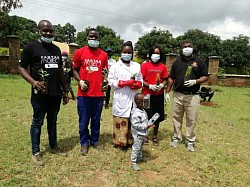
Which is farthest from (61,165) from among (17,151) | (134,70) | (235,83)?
(235,83)

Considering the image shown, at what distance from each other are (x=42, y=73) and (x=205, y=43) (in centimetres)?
3225

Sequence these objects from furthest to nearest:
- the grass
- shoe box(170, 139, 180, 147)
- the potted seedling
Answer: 1. shoe box(170, 139, 180, 147)
2. the potted seedling
3. the grass

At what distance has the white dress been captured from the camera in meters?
3.95

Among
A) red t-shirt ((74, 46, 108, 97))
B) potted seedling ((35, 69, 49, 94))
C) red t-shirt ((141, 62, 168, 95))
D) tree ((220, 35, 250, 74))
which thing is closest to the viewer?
potted seedling ((35, 69, 49, 94))

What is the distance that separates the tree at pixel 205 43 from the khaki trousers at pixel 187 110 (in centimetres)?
2997

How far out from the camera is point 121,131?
13.4ft

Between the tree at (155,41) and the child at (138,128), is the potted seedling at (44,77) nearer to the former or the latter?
the child at (138,128)

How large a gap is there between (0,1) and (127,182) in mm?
14453

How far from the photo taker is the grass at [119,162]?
10.8ft

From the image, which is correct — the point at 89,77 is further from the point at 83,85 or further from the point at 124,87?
the point at 124,87

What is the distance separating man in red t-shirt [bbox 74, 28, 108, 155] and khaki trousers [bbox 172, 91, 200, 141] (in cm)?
135

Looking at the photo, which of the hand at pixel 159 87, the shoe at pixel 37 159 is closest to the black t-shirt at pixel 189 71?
the hand at pixel 159 87

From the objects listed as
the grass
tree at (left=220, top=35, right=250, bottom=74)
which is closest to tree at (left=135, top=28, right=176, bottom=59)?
tree at (left=220, top=35, right=250, bottom=74)

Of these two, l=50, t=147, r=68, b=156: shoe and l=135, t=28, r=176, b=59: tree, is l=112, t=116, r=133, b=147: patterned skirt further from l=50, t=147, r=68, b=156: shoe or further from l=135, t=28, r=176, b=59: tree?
l=135, t=28, r=176, b=59: tree
